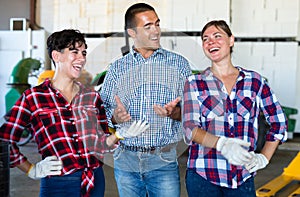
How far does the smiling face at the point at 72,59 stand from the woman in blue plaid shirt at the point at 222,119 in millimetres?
369

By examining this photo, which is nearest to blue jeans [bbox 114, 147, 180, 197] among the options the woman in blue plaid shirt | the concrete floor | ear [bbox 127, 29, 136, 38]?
the woman in blue plaid shirt

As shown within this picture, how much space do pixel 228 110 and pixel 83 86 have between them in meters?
0.52

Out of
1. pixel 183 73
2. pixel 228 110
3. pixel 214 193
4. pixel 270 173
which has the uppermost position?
pixel 183 73

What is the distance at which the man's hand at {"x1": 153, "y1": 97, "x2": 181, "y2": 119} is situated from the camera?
1.42 meters

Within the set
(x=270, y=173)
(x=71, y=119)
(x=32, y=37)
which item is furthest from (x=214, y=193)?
(x=32, y=37)

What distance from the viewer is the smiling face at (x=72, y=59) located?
140 centimetres

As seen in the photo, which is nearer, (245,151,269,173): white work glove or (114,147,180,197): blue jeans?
(245,151,269,173): white work glove

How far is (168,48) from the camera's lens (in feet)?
4.80

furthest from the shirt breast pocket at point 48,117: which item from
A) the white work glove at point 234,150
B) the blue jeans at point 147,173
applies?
the white work glove at point 234,150

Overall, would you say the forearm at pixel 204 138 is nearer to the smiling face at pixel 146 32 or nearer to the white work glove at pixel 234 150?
the white work glove at pixel 234 150

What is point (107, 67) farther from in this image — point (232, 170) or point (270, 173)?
point (270, 173)

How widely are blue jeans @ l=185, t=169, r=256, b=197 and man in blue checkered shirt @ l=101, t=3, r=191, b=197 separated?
0.12 meters

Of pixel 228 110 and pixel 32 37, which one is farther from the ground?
pixel 32 37

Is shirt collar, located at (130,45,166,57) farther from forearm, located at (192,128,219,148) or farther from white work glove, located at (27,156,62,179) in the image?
white work glove, located at (27,156,62,179)
